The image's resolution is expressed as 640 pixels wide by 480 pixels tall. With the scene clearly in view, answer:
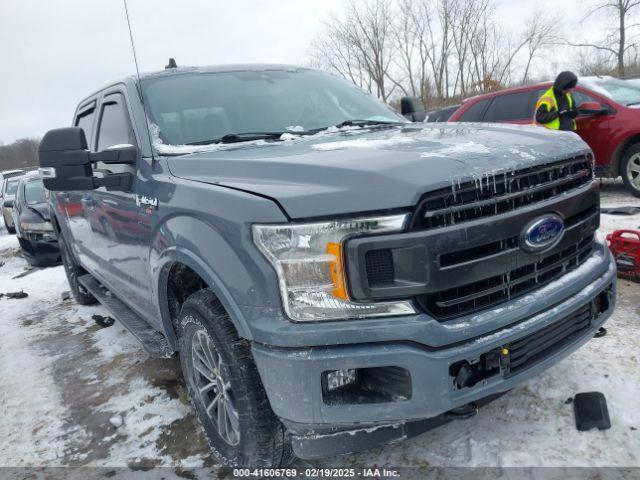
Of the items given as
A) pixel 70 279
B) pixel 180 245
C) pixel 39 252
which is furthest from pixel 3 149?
pixel 180 245

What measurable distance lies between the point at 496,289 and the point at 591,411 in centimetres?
97

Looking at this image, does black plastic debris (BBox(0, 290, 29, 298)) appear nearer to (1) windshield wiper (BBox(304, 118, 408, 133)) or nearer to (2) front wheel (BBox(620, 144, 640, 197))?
(1) windshield wiper (BBox(304, 118, 408, 133))

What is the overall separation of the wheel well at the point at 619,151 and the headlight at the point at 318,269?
20.6ft

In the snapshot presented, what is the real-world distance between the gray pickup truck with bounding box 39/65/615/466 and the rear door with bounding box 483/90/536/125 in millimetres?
5677

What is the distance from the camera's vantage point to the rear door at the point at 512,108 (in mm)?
7625

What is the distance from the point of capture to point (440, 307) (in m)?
1.76

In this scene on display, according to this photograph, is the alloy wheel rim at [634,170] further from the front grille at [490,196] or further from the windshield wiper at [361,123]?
the front grille at [490,196]

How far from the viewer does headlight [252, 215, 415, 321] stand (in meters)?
1.69

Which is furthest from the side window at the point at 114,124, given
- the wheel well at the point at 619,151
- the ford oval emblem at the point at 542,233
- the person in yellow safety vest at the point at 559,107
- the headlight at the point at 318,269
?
the wheel well at the point at 619,151

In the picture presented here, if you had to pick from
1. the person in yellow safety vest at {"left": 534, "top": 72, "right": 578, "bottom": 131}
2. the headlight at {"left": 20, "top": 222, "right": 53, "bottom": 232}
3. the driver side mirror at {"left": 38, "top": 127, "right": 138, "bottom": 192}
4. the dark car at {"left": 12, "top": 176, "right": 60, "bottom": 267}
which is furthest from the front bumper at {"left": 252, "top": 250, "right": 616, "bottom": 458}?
the headlight at {"left": 20, "top": 222, "right": 53, "bottom": 232}

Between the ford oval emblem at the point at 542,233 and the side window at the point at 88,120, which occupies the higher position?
the side window at the point at 88,120

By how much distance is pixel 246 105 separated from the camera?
119 inches

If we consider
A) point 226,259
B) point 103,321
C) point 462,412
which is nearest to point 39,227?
point 103,321

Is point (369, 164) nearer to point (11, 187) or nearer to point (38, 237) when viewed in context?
point (38, 237)
